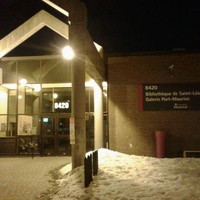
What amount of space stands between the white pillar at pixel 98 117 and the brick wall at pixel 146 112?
0.54m

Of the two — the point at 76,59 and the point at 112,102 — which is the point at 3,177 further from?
the point at 112,102

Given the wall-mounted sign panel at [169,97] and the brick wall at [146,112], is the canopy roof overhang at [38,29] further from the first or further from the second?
the wall-mounted sign panel at [169,97]

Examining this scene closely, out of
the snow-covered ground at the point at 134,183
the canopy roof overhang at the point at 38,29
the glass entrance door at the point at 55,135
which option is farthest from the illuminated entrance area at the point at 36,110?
the snow-covered ground at the point at 134,183

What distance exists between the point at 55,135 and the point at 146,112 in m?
5.51

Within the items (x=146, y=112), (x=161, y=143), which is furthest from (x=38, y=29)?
(x=161, y=143)

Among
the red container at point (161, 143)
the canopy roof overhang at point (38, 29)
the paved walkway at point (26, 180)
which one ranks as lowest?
the paved walkway at point (26, 180)

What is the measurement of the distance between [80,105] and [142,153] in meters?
6.36

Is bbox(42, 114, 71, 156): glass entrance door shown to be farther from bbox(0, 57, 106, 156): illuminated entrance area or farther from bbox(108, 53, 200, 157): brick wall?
bbox(108, 53, 200, 157): brick wall

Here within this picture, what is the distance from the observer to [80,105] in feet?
36.1

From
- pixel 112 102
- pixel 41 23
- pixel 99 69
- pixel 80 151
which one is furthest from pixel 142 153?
pixel 41 23

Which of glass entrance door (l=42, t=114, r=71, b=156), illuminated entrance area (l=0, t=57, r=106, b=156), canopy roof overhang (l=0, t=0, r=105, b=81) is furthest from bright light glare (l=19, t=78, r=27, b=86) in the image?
glass entrance door (l=42, t=114, r=71, b=156)

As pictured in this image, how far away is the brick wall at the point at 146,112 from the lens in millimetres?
15875

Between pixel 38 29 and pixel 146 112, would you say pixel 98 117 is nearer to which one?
pixel 146 112

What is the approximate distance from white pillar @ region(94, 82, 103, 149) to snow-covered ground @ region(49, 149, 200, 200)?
423 cm
